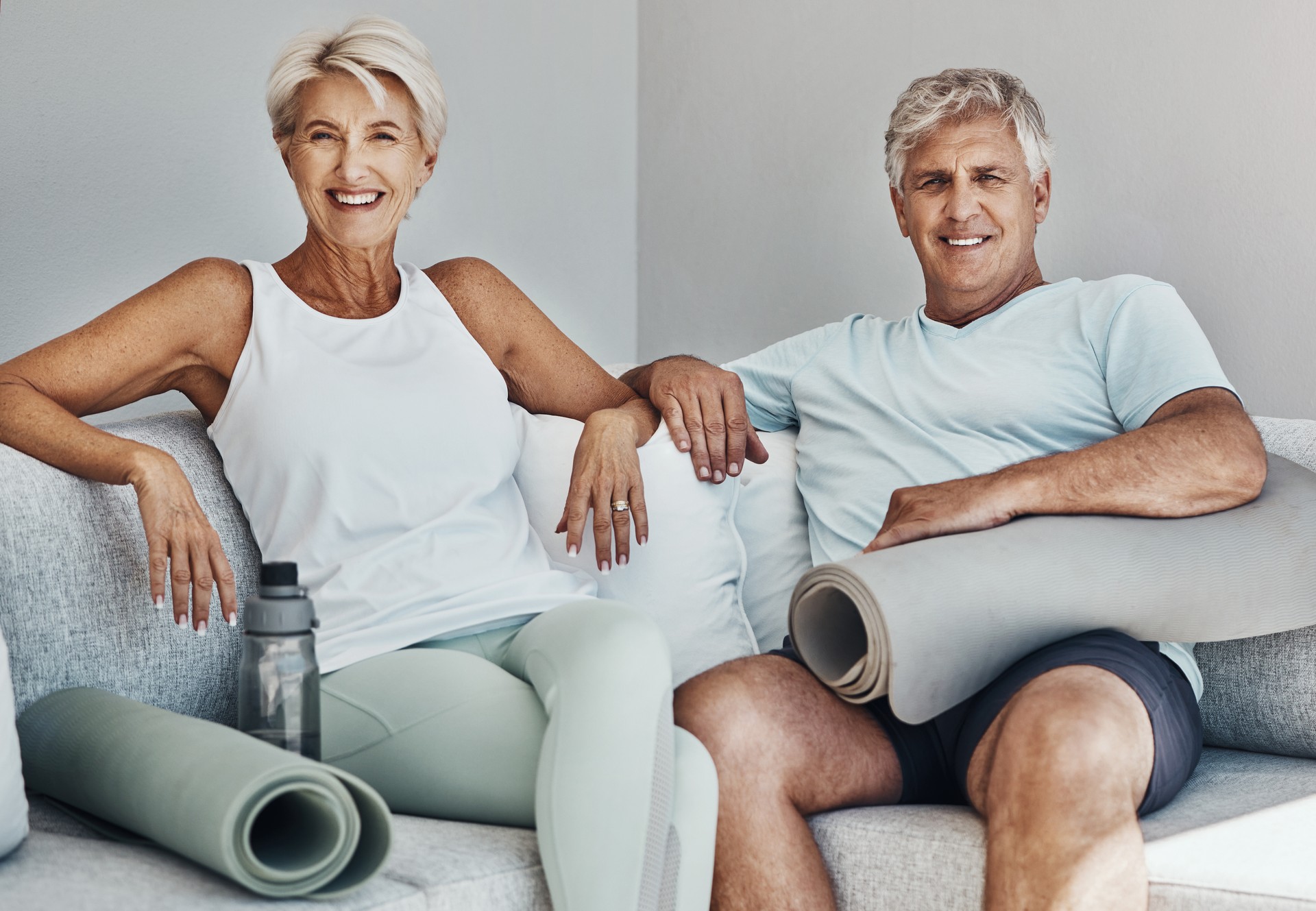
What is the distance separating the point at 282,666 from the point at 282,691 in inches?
1.0

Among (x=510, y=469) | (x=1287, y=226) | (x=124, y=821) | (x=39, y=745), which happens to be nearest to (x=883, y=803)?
(x=510, y=469)

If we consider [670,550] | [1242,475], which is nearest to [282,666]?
[670,550]

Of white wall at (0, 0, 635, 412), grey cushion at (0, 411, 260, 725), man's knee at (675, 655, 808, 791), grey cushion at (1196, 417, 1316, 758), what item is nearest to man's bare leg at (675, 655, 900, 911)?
man's knee at (675, 655, 808, 791)

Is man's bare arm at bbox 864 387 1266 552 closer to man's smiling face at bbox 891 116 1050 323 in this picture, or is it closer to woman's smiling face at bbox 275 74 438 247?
man's smiling face at bbox 891 116 1050 323

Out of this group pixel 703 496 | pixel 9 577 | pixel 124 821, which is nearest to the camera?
pixel 124 821

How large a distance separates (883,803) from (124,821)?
85 centimetres

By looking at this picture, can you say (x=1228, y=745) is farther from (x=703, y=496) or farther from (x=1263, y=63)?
(x=1263, y=63)

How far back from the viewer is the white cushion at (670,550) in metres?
1.75

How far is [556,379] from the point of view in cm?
187

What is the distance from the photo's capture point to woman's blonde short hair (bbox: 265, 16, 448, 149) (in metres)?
1.68

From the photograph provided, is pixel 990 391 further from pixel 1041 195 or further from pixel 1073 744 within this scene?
pixel 1073 744

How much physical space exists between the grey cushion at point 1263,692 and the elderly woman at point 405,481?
31.9 inches

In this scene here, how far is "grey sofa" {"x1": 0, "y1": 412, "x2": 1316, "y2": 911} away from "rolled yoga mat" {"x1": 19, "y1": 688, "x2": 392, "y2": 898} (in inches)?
1.1

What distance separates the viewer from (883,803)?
144 centimetres
